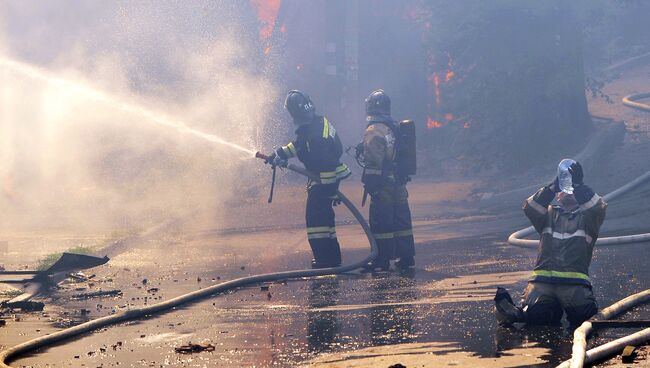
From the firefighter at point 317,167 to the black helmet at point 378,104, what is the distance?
53 cm

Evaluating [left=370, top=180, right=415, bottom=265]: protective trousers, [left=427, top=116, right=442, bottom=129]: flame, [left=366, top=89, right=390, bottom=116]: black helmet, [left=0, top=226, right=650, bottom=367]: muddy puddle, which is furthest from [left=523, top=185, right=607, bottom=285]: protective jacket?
[left=427, top=116, right=442, bottom=129]: flame

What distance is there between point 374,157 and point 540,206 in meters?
4.04

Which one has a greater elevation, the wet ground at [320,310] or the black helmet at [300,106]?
the black helmet at [300,106]

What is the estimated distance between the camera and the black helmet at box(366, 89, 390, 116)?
12352 mm

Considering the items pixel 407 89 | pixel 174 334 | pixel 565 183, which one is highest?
pixel 407 89

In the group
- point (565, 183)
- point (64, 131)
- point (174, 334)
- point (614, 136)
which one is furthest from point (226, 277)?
point (64, 131)

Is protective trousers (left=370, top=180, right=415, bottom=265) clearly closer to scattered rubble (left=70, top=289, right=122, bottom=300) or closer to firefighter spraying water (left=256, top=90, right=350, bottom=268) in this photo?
firefighter spraying water (left=256, top=90, right=350, bottom=268)

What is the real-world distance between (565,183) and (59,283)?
5308 mm

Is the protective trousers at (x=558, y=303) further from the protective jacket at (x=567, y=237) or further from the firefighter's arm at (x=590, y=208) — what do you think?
the firefighter's arm at (x=590, y=208)

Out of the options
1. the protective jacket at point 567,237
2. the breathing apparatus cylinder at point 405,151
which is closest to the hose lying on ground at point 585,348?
the protective jacket at point 567,237

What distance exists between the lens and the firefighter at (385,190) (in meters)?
12.2

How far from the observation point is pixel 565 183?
828 centimetres

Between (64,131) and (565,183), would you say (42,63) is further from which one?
(565,183)

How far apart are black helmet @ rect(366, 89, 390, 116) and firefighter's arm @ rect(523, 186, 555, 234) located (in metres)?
4.22
